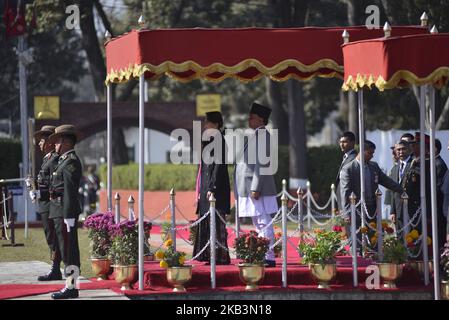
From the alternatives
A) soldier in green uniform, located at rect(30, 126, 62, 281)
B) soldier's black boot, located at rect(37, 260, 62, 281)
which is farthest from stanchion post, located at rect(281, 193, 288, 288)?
soldier's black boot, located at rect(37, 260, 62, 281)

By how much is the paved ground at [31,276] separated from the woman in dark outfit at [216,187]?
1830 millimetres

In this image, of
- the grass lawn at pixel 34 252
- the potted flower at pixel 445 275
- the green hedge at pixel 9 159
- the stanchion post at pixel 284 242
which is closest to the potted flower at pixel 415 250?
the potted flower at pixel 445 275

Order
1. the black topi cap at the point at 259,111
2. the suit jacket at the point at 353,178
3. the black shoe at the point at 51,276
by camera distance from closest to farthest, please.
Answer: the black topi cap at the point at 259,111 → the black shoe at the point at 51,276 → the suit jacket at the point at 353,178

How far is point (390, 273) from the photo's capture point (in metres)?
15.1

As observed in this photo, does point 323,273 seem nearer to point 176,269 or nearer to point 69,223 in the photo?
point 176,269

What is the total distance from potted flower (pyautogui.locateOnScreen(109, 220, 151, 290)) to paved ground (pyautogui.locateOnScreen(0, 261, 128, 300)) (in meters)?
0.27

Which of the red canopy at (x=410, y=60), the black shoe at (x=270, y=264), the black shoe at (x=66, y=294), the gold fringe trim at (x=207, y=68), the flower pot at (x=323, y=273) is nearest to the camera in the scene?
the red canopy at (x=410, y=60)

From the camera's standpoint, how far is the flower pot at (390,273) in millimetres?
15055

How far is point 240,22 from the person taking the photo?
152ft

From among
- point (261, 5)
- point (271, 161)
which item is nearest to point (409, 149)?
point (271, 161)

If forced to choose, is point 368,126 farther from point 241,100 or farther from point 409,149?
point 409,149

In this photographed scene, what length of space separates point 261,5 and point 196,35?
29.0 m

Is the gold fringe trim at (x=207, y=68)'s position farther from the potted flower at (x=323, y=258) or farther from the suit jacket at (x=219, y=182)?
the potted flower at (x=323, y=258)

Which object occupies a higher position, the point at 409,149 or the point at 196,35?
the point at 196,35
